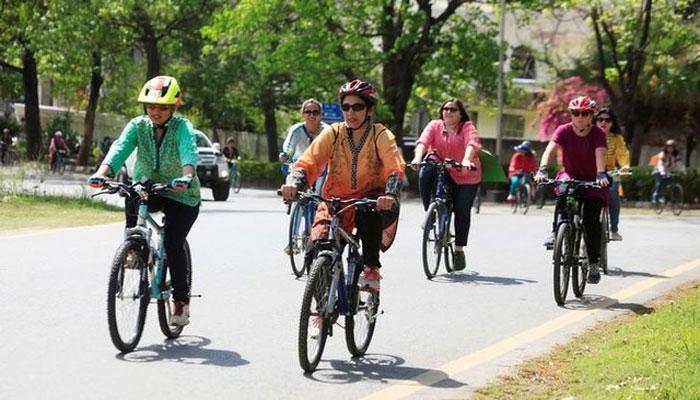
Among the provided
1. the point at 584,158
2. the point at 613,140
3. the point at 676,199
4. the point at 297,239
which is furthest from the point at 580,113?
the point at 676,199

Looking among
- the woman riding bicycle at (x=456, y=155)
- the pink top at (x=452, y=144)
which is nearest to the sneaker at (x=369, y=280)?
the woman riding bicycle at (x=456, y=155)

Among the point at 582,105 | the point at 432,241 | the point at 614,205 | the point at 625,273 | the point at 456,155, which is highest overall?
the point at 582,105

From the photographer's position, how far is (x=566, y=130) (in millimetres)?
12125

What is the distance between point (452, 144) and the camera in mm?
13867

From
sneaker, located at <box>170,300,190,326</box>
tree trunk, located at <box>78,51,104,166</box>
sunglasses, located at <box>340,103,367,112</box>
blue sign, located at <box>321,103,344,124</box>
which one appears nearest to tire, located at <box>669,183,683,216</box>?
blue sign, located at <box>321,103,344,124</box>

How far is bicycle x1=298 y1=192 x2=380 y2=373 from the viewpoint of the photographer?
773cm

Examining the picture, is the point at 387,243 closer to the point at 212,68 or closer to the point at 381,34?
the point at 381,34

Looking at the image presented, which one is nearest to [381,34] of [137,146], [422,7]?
[422,7]

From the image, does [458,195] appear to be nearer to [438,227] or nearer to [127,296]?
[438,227]

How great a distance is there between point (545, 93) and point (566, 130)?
4061 cm

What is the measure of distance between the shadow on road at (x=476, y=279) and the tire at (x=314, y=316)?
540 cm

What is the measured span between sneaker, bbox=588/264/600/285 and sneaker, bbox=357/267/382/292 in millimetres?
4491

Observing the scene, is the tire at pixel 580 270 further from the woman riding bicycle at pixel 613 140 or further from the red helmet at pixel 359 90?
the red helmet at pixel 359 90

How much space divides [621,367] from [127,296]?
288cm
